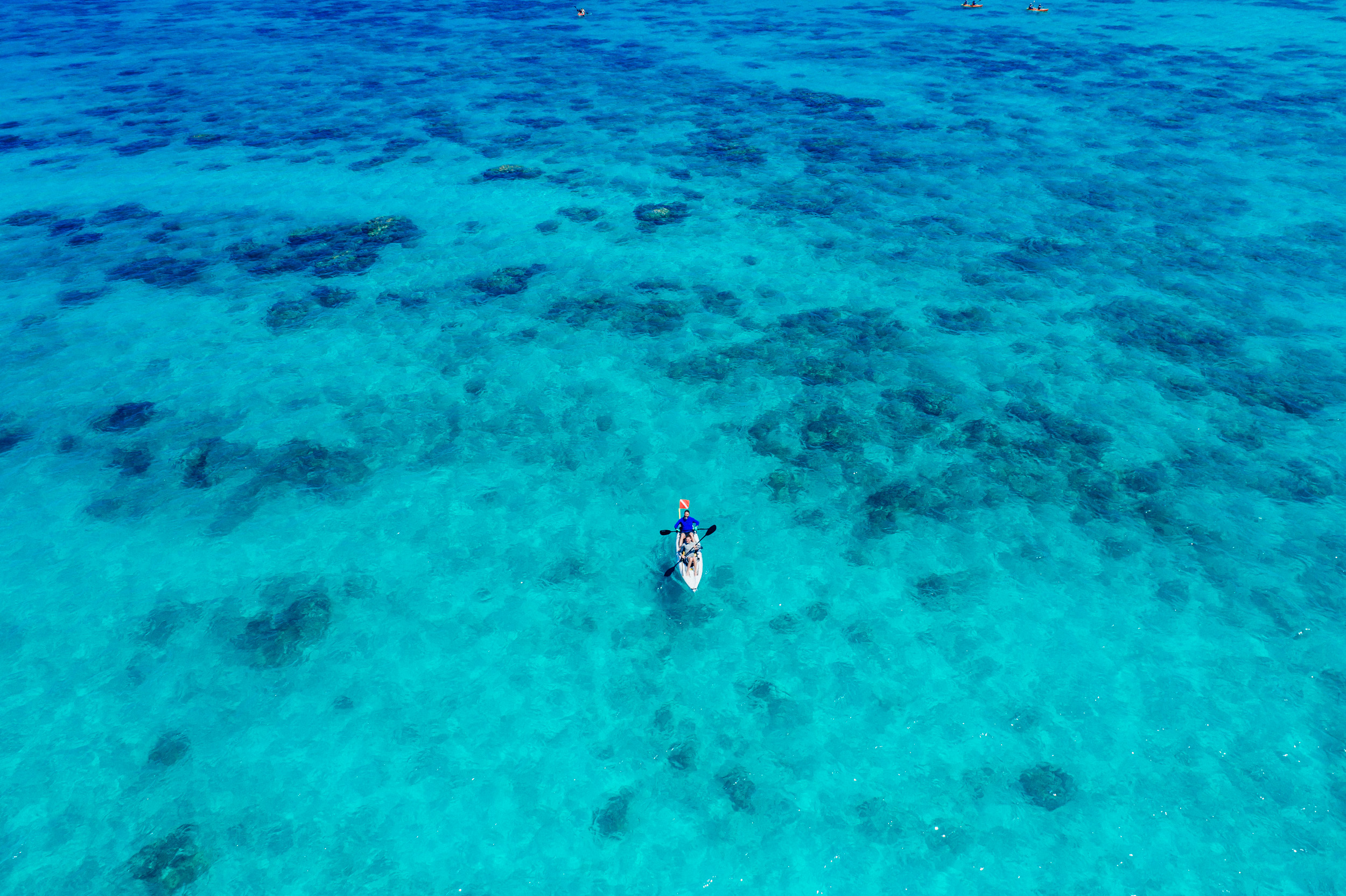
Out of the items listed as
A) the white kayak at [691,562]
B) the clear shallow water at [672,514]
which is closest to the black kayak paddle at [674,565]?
the white kayak at [691,562]

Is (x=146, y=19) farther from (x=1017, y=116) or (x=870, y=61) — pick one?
(x=1017, y=116)

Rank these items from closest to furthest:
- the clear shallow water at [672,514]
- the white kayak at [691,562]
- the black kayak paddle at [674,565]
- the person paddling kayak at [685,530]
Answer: the clear shallow water at [672,514] < the white kayak at [691,562] < the person paddling kayak at [685,530] < the black kayak paddle at [674,565]

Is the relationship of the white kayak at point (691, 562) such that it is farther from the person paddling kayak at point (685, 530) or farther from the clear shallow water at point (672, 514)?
the clear shallow water at point (672, 514)

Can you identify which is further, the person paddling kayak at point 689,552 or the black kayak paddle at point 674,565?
the black kayak paddle at point 674,565

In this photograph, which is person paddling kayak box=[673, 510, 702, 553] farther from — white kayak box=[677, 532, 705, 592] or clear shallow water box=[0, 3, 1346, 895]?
clear shallow water box=[0, 3, 1346, 895]

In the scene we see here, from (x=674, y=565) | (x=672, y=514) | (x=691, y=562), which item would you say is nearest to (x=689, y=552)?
(x=691, y=562)

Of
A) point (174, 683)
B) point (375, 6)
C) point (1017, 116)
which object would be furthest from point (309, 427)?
point (375, 6)

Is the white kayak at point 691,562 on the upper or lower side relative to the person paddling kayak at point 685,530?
lower

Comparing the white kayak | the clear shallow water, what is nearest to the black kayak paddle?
the white kayak
